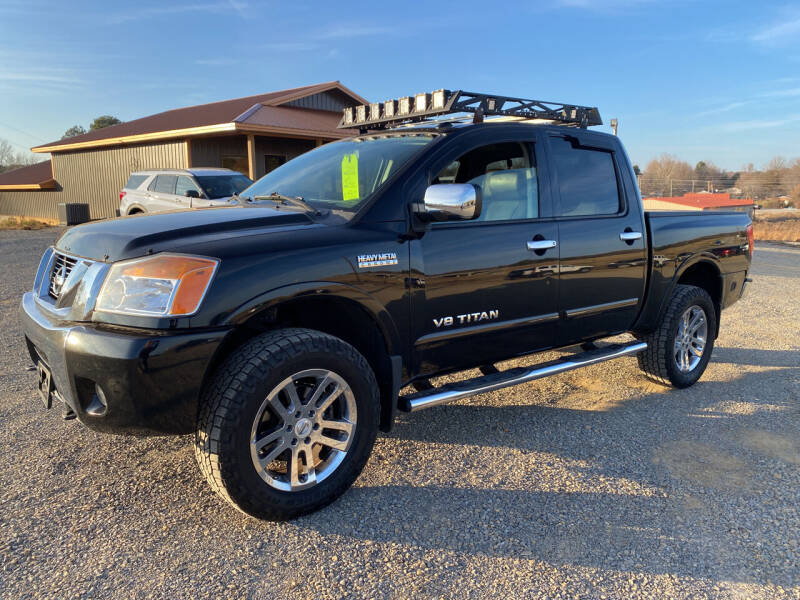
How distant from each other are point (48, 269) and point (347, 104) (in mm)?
22323

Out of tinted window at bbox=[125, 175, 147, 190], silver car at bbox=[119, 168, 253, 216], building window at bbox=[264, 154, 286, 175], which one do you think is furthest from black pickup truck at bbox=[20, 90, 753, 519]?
building window at bbox=[264, 154, 286, 175]

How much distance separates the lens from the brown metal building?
65.7 ft

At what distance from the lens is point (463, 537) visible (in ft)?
8.98

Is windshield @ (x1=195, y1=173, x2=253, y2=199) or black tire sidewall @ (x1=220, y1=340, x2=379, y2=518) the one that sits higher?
windshield @ (x1=195, y1=173, x2=253, y2=199)

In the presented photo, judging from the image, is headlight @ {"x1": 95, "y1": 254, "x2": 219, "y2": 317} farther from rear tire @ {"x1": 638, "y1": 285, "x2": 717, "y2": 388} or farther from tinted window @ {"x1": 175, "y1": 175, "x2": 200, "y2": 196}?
tinted window @ {"x1": 175, "y1": 175, "x2": 200, "y2": 196}

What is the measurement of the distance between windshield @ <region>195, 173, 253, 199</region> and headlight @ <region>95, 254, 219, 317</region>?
9941mm

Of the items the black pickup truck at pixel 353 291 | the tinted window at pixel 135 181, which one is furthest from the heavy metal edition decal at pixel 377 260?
the tinted window at pixel 135 181

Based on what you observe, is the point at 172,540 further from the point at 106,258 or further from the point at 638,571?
the point at 638,571

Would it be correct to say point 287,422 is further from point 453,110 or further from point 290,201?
point 453,110

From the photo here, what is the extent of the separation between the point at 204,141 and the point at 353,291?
21.0 metres

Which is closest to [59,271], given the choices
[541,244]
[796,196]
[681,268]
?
[541,244]

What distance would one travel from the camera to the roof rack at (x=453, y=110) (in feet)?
12.6

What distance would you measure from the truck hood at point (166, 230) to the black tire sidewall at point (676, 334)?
3.13 metres

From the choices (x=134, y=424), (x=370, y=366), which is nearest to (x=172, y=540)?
(x=134, y=424)
